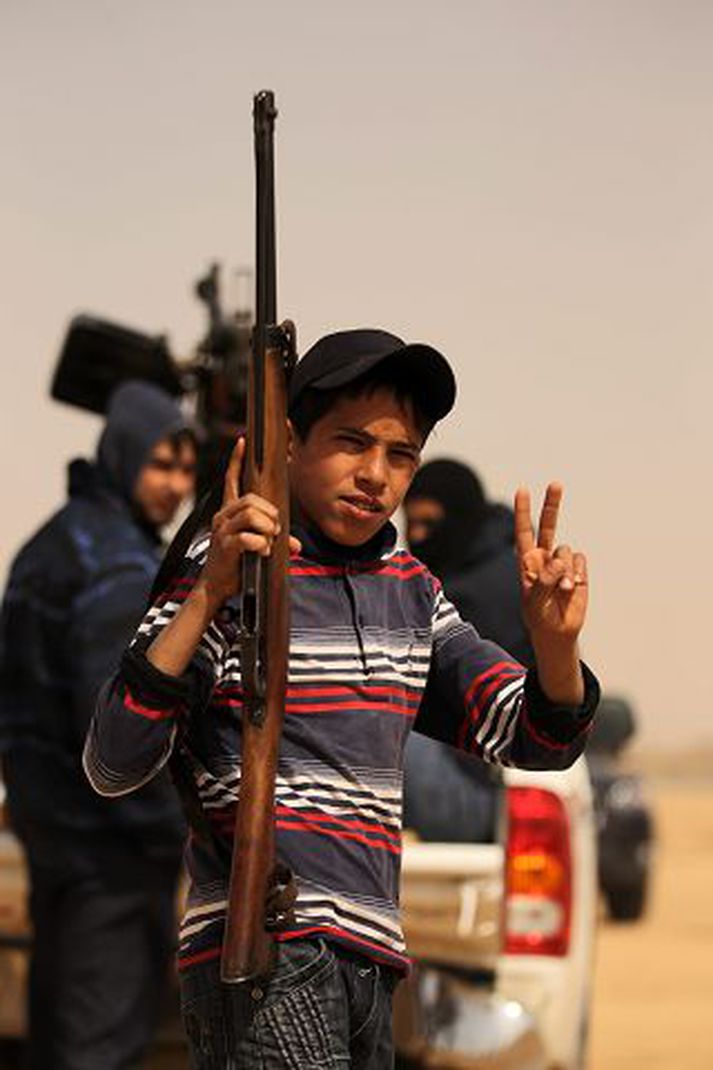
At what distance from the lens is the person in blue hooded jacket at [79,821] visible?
6020 mm

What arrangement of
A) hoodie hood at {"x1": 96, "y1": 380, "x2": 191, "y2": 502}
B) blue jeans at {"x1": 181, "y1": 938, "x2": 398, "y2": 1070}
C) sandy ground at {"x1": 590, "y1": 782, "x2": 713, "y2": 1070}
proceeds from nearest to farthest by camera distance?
blue jeans at {"x1": 181, "y1": 938, "x2": 398, "y2": 1070}
hoodie hood at {"x1": 96, "y1": 380, "x2": 191, "y2": 502}
sandy ground at {"x1": 590, "y1": 782, "x2": 713, "y2": 1070}

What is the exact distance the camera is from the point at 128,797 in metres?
6.02

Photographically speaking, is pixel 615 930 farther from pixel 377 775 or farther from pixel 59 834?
pixel 377 775

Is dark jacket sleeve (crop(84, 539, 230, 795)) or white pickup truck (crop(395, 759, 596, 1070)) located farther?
white pickup truck (crop(395, 759, 596, 1070))

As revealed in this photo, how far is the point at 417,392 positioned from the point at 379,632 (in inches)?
12.1

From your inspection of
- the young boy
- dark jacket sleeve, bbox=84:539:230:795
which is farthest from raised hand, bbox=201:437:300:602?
dark jacket sleeve, bbox=84:539:230:795

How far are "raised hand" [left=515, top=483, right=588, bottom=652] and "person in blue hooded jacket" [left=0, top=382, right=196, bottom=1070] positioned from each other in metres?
2.42

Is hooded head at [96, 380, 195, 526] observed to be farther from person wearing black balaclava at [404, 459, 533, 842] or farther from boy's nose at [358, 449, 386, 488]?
boy's nose at [358, 449, 386, 488]

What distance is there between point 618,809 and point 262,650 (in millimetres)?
11843

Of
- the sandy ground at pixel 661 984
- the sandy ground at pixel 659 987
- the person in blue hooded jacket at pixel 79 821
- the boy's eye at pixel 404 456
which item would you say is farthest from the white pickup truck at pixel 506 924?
the sandy ground at pixel 661 984

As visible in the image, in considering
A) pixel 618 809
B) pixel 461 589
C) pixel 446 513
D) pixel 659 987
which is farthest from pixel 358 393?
pixel 618 809

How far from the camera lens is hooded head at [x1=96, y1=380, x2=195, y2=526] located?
641cm

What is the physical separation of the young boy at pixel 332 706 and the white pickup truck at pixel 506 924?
7.38 feet

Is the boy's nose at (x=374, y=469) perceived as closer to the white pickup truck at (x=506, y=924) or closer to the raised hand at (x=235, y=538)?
the raised hand at (x=235, y=538)
